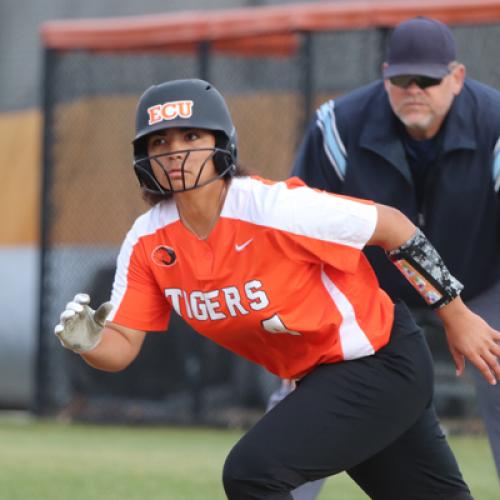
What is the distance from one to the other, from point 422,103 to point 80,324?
1.83 m

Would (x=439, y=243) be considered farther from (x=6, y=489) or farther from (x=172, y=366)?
(x=172, y=366)

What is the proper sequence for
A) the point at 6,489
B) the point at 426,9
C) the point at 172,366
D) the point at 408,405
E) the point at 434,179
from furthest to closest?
the point at 172,366, the point at 426,9, the point at 6,489, the point at 434,179, the point at 408,405

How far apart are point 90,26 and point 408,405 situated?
22.3 feet

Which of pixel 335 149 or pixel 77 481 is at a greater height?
pixel 335 149

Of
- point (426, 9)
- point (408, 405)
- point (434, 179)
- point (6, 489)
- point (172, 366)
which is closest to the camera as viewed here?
point (408, 405)

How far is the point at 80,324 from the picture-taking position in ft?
13.5

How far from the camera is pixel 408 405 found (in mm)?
4254

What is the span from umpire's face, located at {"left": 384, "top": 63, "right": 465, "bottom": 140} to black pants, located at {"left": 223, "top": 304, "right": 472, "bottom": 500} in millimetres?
1035

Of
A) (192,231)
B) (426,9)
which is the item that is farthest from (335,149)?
(426,9)

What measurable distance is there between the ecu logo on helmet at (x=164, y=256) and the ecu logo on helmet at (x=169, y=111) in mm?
411

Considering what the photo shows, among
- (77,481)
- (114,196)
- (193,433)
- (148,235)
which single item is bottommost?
(193,433)

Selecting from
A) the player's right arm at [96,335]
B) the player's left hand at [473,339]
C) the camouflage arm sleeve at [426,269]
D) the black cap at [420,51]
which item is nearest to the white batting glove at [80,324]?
the player's right arm at [96,335]

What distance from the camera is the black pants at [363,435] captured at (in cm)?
400

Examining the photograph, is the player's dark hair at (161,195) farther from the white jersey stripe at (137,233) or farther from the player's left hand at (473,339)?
the player's left hand at (473,339)
